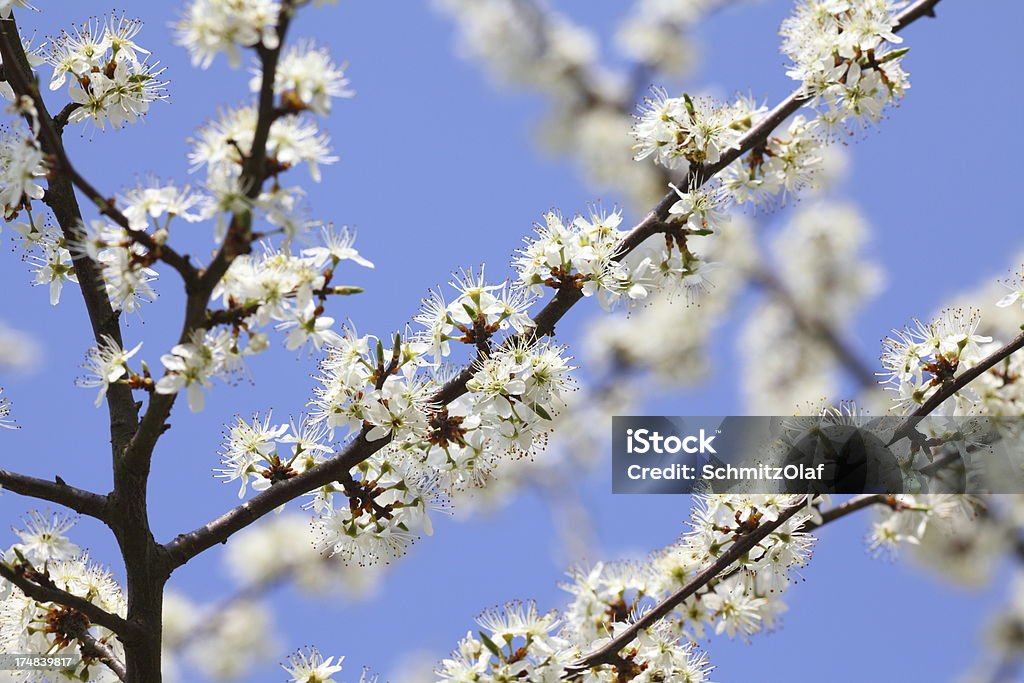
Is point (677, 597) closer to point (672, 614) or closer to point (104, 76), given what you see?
point (672, 614)

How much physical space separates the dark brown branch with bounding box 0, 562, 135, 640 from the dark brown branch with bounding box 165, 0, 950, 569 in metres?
0.18

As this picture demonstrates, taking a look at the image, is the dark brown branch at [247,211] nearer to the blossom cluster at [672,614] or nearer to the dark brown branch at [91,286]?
the dark brown branch at [91,286]

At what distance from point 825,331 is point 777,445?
14.9 feet

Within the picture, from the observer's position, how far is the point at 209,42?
2.00 meters

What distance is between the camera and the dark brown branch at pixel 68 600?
7.84 ft

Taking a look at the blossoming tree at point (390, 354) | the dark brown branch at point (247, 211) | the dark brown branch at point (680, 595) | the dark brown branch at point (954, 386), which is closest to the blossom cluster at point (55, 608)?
the blossoming tree at point (390, 354)

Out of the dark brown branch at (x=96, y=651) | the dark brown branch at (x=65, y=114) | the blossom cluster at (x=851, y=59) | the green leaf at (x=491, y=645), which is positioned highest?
the blossom cluster at (x=851, y=59)

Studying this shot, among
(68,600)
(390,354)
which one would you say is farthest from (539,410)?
(68,600)

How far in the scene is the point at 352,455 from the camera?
2.62 metres

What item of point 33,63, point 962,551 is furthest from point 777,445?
point 962,551

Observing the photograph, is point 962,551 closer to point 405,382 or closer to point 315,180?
point 405,382

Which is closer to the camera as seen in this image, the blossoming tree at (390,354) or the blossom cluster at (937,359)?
the blossoming tree at (390,354)

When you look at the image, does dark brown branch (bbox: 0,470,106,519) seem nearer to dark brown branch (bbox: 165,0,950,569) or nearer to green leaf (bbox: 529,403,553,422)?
dark brown branch (bbox: 165,0,950,569)
